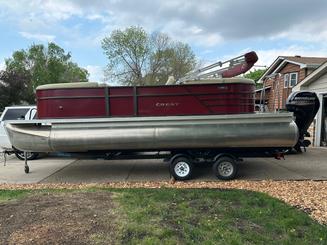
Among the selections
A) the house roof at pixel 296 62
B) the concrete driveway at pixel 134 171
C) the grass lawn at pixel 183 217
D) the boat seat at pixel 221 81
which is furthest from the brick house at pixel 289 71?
the grass lawn at pixel 183 217

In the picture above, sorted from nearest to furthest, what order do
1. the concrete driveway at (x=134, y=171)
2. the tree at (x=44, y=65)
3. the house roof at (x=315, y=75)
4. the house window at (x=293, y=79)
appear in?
the concrete driveway at (x=134, y=171) → the house roof at (x=315, y=75) → the house window at (x=293, y=79) → the tree at (x=44, y=65)

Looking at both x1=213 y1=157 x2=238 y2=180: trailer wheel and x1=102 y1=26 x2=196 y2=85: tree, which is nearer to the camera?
x1=213 y1=157 x2=238 y2=180: trailer wheel

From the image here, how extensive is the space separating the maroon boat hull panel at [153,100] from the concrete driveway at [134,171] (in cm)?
157

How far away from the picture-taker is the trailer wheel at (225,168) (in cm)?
858

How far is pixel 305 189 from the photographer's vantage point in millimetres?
7383

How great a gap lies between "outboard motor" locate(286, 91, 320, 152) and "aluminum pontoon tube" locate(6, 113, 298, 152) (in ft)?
6.13

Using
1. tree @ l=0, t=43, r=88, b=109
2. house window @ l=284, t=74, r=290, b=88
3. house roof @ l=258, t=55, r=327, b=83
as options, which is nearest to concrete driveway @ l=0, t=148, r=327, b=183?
house roof @ l=258, t=55, r=327, b=83

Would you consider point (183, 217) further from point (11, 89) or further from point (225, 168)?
point (11, 89)

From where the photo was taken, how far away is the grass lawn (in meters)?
4.59

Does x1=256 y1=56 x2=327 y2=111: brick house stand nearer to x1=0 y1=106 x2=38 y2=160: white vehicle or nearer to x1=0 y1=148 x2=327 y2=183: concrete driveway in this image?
x1=0 y1=148 x2=327 y2=183: concrete driveway

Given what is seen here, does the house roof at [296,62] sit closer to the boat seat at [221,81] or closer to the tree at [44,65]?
the boat seat at [221,81]

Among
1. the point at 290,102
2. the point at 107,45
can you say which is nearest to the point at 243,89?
the point at 290,102

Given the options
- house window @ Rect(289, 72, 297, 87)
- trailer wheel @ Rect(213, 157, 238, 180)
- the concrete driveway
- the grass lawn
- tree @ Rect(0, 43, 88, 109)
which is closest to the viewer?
the grass lawn

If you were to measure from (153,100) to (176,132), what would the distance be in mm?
939
